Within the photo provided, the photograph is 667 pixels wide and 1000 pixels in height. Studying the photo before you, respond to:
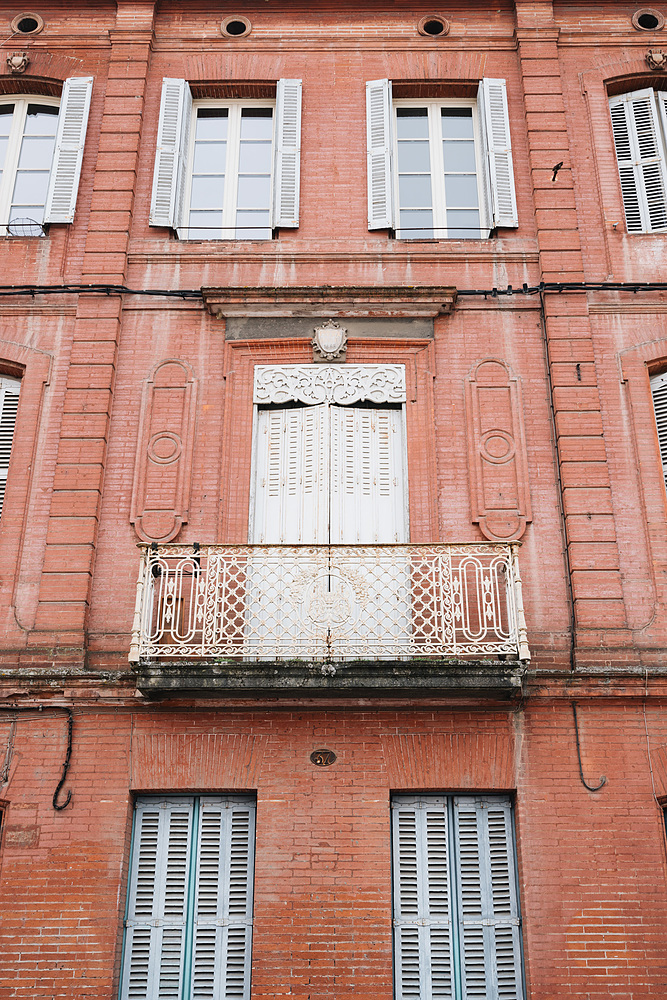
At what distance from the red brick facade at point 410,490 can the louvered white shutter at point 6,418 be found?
0.21m

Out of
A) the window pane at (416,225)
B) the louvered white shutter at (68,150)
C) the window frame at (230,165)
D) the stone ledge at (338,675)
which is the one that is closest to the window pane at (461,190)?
the window pane at (416,225)

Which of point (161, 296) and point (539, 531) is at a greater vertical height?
point (161, 296)

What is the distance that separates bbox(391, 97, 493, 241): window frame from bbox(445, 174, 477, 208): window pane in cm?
5

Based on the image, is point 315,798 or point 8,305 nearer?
point 315,798

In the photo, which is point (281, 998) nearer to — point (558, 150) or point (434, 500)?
point (434, 500)

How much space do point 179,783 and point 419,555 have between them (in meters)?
2.96

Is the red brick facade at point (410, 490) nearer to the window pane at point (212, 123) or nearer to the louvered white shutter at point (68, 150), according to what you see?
the louvered white shutter at point (68, 150)

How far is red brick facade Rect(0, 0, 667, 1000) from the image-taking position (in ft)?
27.1

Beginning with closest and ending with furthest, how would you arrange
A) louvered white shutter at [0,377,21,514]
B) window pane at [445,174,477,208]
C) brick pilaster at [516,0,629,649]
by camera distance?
brick pilaster at [516,0,629,649] < louvered white shutter at [0,377,21,514] < window pane at [445,174,477,208]

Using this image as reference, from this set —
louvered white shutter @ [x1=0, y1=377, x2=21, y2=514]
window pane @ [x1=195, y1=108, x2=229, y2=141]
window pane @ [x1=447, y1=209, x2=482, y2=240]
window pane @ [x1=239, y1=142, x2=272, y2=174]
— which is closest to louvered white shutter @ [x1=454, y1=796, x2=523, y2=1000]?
louvered white shutter @ [x1=0, y1=377, x2=21, y2=514]

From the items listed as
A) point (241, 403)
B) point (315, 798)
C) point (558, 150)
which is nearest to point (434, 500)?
point (241, 403)

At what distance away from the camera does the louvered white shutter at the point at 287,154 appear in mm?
11086

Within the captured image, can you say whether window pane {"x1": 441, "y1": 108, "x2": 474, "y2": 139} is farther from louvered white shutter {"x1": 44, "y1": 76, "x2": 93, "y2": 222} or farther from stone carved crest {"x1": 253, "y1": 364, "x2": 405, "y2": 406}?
louvered white shutter {"x1": 44, "y1": 76, "x2": 93, "y2": 222}

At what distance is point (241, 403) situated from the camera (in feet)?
33.8
